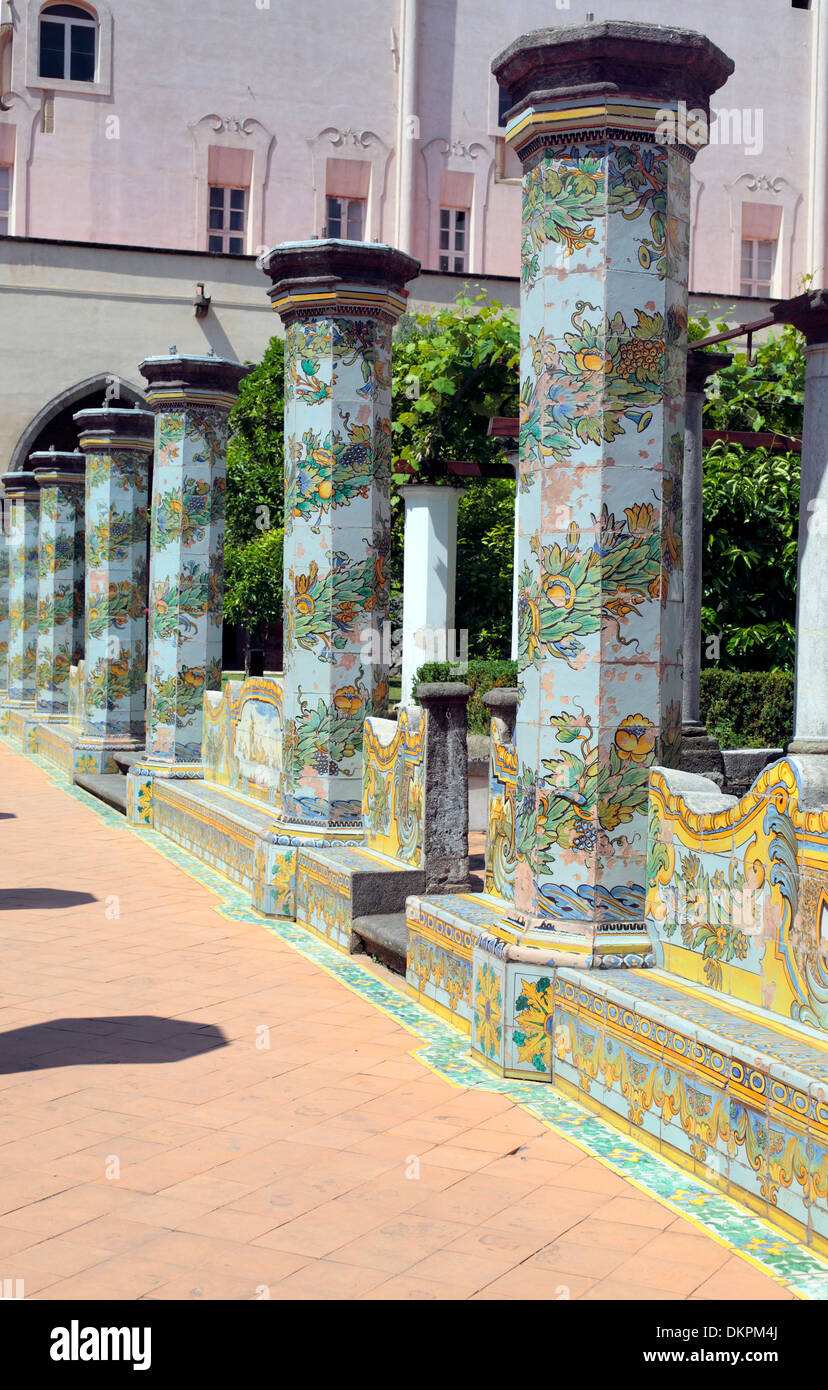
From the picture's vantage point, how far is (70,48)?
1061 inches

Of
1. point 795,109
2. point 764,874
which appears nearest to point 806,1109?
point 764,874

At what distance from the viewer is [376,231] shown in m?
28.8

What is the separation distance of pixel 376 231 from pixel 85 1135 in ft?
86.5

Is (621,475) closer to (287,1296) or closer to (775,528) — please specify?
(287,1296)

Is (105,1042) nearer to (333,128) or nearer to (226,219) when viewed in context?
(226,219)

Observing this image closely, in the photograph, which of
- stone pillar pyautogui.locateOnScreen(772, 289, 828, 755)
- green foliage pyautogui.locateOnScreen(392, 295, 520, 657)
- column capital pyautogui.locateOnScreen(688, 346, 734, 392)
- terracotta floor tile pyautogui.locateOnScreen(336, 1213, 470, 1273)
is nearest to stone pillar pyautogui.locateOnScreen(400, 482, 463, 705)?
green foliage pyautogui.locateOnScreen(392, 295, 520, 657)

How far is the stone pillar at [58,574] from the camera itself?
17.8 m

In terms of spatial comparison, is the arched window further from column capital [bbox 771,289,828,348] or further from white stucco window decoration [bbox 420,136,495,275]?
column capital [bbox 771,289,828,348]

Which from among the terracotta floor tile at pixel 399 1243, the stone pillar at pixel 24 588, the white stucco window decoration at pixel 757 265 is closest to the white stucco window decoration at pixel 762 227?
the white stucco window decoration at pixel 757 265

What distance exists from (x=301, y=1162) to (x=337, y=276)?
498 centimetres

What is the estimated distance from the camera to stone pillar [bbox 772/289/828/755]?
9.29 meters

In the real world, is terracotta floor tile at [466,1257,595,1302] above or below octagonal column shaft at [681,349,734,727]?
below

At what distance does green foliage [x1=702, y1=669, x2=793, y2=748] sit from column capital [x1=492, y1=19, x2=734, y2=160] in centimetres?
890

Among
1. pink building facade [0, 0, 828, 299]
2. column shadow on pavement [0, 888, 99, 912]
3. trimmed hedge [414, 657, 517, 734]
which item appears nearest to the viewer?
column shadow on pavement [0, 888, 99, 912]
